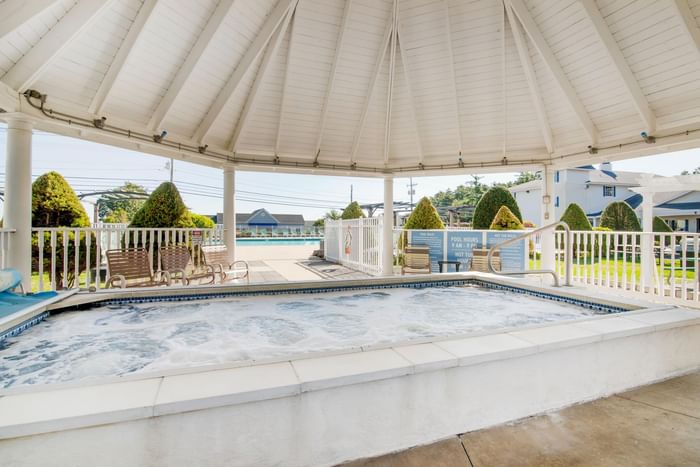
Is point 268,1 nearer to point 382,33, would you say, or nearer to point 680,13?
point 382,33

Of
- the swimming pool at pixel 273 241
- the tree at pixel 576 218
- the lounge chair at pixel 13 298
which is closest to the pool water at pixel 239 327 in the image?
the lounge chair at pixel 13 298

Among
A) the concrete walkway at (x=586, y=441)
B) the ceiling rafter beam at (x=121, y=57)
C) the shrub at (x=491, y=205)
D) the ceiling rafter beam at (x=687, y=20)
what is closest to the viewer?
the concrete walkway at (x=586, y=441)

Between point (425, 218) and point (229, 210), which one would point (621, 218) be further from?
point (229, 210)

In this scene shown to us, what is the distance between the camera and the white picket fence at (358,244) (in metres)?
8.89

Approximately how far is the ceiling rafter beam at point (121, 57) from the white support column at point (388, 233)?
5225 mm

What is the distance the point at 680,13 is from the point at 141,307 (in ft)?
22.8

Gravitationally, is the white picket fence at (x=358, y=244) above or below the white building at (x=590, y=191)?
below

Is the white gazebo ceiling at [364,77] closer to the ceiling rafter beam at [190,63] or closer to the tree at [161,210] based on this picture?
the ceiling rafter beam at [190,63]

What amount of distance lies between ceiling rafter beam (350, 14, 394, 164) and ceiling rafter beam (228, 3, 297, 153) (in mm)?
1520

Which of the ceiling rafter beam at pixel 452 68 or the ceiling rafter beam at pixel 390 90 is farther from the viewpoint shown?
the ceiling rafter beam at pixel 390 90

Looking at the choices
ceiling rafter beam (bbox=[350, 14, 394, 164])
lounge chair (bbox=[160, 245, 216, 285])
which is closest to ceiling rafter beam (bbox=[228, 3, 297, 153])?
ceiling rafter beam (bbox=[350, 14, 394, 164])

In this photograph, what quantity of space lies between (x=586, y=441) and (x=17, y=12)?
5.50 m

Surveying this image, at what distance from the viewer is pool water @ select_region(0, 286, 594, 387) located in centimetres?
271

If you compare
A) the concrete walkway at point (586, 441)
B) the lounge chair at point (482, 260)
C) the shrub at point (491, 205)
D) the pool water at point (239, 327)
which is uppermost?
the shrub at point (491, 205)
